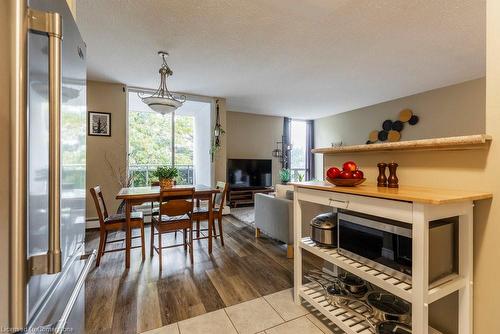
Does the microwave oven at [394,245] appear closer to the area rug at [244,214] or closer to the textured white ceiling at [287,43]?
the textured white ceiling at [287,43]

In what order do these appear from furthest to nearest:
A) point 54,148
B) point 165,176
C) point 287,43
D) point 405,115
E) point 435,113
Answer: point 405,115 < point 435,113 < point 165,176 < point 287,43 < point 54,148

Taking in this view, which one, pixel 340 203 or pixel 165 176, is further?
pixel 165 176

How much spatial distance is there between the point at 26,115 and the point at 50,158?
0.14m

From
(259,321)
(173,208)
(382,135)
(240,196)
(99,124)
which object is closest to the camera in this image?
(259,321)

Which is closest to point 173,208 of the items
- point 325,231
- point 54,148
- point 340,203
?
point 325,231

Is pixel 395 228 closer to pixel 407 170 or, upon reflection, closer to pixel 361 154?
pixel 407 170

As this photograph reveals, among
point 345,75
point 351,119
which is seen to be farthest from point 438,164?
point 351,119

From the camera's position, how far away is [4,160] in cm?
52

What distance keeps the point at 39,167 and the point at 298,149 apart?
7.34 metres

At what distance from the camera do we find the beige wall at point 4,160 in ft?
1.67

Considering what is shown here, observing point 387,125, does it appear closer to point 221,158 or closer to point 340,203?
point 221,158

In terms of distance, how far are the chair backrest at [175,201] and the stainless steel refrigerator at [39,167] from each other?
5.21 ft

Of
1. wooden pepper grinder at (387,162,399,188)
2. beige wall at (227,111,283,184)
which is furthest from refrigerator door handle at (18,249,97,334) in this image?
Result: beige wall at (227,111,283,184)

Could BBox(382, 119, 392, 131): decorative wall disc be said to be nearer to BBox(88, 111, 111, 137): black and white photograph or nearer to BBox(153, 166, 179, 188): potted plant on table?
BBox(153, 166, 179, 188): potted plant on table
